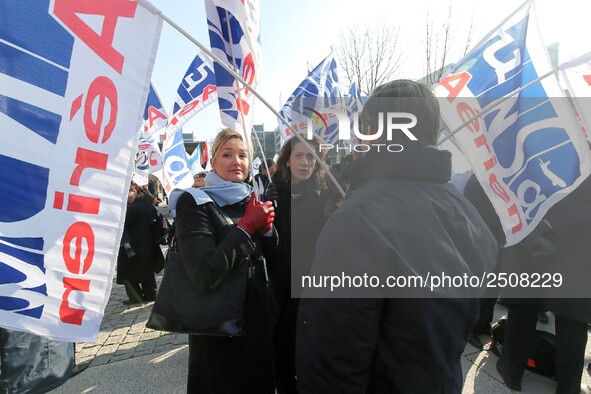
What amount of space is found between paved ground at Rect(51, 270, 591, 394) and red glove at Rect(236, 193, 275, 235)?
6.47 ft

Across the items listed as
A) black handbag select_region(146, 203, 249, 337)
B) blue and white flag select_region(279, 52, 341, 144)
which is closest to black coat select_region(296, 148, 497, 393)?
black handbag select_region(146, 203, 249, 337)

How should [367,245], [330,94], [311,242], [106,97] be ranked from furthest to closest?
[330,94] < [311,242] < [106,97] < [367,245]

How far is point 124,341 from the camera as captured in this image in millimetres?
3859

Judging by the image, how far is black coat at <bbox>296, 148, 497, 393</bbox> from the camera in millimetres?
1052

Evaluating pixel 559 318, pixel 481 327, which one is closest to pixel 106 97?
pixel 559 318

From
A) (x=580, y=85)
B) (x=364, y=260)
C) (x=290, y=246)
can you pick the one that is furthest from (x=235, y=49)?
(x=580, y=85)

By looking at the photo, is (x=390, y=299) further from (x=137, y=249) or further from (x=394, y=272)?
(x=137, y=249)

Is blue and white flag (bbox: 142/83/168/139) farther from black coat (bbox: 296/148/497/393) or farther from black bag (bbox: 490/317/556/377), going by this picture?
black bag (bbox: 490/317/556/377)

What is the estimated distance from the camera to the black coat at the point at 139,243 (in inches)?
189

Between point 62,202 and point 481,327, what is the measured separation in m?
3.93

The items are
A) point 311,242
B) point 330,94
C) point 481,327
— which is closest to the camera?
point 311,242

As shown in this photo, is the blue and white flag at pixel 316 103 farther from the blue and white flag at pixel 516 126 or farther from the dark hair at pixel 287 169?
the blue and white flag at pixel 516 126

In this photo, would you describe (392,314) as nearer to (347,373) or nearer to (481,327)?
(347,373)

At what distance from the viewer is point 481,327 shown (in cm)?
364
